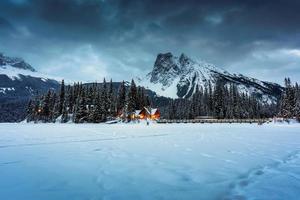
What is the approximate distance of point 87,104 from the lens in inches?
3526

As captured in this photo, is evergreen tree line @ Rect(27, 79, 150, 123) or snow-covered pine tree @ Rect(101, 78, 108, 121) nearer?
evergreen tree line @ Rect(27, 79, 150, 123)

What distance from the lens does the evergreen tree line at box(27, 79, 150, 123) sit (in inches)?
3452

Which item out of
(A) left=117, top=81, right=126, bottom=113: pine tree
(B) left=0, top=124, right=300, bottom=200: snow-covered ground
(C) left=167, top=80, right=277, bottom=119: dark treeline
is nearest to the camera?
(B) left=0, top=124, right=300, bottom=200: snow-covered ground

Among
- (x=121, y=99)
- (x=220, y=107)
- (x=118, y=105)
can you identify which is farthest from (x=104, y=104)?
(x=220, y=107)

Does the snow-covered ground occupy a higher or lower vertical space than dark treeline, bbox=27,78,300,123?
lower

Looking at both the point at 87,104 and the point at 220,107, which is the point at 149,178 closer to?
the point at 87,104

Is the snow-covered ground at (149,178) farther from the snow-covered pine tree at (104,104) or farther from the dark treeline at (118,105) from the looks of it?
the snow-covered pine tree at (104,104)

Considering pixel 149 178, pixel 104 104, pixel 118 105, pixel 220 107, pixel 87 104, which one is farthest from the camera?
pixel 220 107

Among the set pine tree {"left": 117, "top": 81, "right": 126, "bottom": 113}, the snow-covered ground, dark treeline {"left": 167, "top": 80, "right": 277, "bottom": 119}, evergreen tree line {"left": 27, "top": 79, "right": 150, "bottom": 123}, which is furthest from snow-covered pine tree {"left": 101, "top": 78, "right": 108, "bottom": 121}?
the snow-covered ground

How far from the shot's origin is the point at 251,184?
25.5 feet

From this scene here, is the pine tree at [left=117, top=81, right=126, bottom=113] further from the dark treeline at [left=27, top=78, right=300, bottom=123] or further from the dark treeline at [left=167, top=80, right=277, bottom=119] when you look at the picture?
the dark treeline at [left=167, top=80, right=277, bottom=119]

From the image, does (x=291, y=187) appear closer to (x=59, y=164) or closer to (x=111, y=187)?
(x=111, y=187)

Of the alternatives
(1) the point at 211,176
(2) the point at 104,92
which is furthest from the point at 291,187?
(2) the point at 104,92

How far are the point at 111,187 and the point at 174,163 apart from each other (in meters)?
4.64
